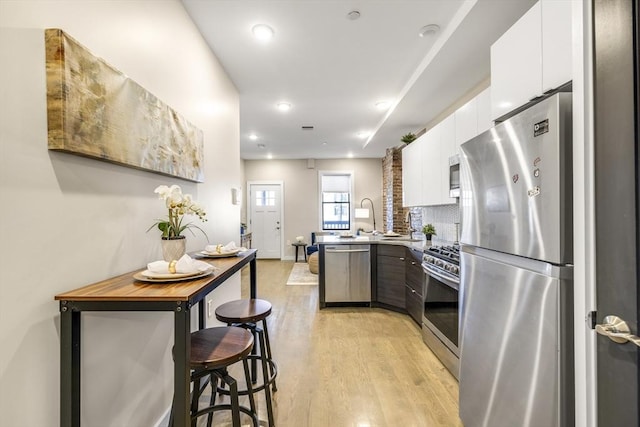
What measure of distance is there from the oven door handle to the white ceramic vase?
1.86m

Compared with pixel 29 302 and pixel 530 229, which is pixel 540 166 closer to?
pixel 530 229

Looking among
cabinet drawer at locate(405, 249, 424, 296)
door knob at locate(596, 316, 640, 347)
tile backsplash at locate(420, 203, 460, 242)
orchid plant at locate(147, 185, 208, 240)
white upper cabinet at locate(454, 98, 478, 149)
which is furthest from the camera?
tile backsplash at locate(420, 203, 460, 242)

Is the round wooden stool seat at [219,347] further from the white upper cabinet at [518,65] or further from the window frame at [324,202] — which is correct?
the window frame at [324,202]

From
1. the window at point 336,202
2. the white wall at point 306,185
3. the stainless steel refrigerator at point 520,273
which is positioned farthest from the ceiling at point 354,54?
the window at point 336,202

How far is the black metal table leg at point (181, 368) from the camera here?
1.01 metres

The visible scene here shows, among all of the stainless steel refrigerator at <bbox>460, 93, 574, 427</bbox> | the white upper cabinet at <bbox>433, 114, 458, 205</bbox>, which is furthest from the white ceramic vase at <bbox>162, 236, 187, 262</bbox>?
the white upper cabinet at <bbox>433, 114, 458, 205</bbox>

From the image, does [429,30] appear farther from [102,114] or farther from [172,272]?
[172,272]

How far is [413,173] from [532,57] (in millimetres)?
2674

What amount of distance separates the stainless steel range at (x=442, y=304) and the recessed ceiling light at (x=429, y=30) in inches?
71.4

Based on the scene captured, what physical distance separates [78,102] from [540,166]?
1.78m

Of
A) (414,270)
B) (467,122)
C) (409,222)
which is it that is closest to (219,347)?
(414,270)

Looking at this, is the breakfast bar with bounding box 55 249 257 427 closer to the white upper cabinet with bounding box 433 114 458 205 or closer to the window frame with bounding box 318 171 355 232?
the white upper cabinet with bounding box 433 114 458 205

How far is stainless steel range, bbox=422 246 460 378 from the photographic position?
223 cm

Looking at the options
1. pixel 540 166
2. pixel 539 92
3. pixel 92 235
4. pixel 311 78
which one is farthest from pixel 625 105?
pixel 311 78
